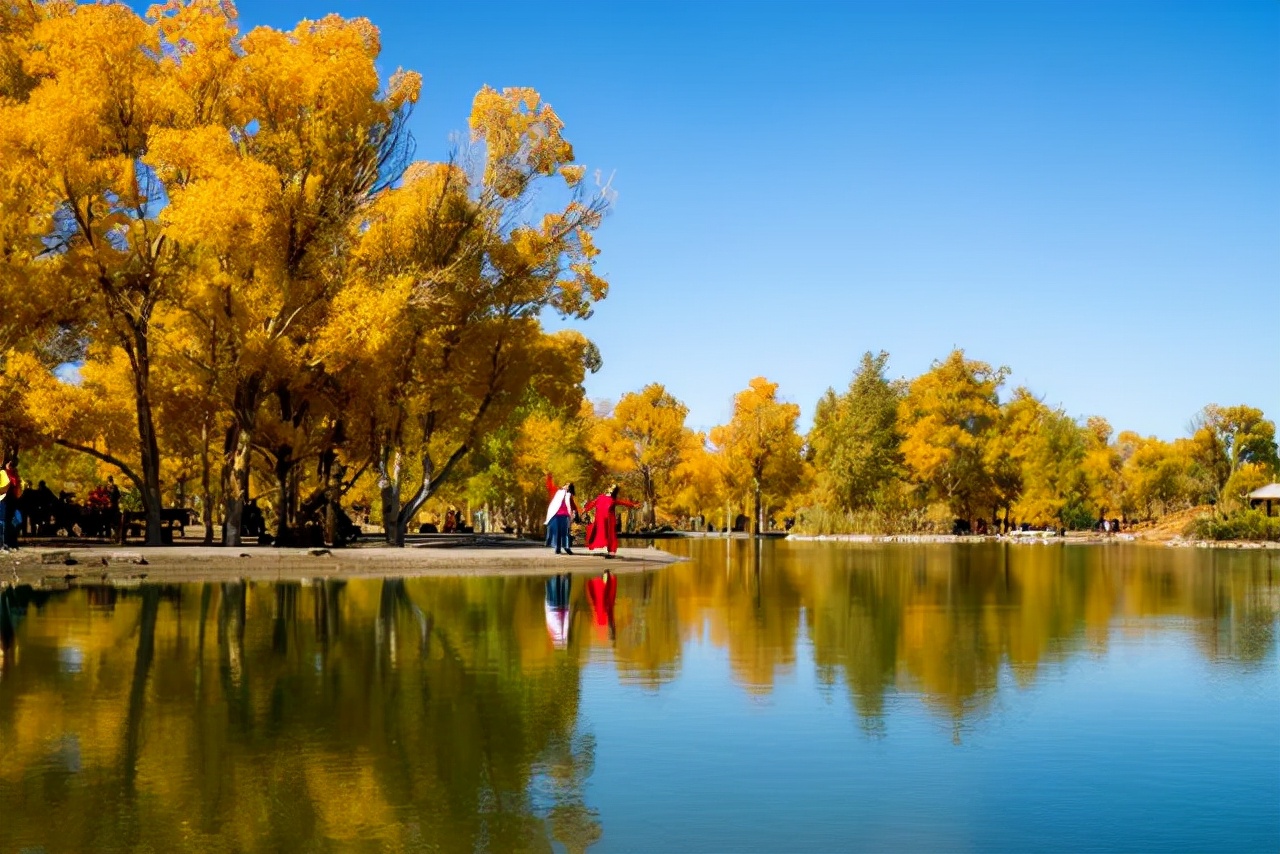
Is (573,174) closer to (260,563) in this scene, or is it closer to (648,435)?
(260,563)

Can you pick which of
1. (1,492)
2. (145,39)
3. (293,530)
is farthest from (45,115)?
(293,530)

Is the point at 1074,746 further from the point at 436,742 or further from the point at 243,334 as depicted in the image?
the point at 243,334

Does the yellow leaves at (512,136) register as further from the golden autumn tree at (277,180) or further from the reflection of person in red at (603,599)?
the reflection of person in red at (603,599)

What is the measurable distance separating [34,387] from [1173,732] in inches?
1200

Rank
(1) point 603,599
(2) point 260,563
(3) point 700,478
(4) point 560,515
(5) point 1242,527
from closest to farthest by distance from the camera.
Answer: (1) point 603,599
(2) point 260,563
(4) point 560,515
(5) point 1242,527
(3) point 700,478

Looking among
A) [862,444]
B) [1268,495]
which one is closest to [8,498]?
[862,444]

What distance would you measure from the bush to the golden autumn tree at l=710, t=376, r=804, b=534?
79.9 feet

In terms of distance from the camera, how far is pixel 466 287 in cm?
3544

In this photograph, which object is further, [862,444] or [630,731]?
[862,444]

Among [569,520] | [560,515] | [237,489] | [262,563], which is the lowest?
[262,563]

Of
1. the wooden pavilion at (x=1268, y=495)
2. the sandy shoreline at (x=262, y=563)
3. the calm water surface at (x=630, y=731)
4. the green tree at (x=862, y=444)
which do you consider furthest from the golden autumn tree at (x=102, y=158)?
the wooden pavilion at (x=1268, y=495)

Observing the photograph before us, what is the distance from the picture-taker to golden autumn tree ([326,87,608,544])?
111ft

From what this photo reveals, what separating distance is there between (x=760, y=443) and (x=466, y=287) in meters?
49.4

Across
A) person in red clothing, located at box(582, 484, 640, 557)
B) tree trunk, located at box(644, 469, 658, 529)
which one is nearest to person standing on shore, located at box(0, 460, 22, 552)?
person in red clothing, located at box(582, 484, 640, 557)
